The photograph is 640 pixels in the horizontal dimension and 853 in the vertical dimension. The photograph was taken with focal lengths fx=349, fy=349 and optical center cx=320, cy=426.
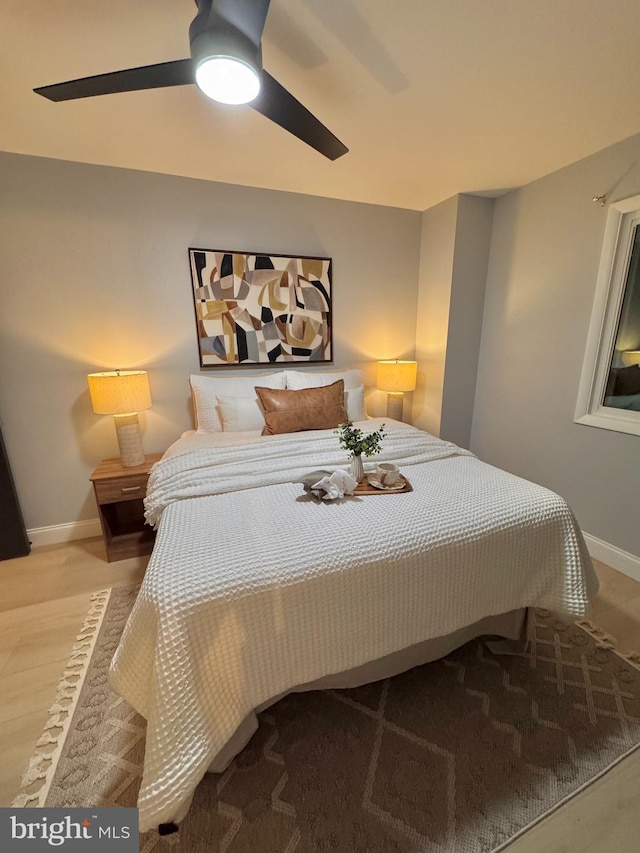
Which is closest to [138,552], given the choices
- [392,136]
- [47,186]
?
[47,186]

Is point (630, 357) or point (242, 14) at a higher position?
point (242, 14)

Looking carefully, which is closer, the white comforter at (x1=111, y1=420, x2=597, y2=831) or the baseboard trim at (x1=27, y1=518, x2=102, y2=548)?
the white comforter at (x1=111, y1=420, x2=597, y2=831)

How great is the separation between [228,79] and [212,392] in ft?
5.58

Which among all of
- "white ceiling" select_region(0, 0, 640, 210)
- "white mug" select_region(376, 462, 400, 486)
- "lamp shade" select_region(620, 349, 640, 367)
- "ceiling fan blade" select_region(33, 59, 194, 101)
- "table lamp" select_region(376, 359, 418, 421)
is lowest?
"white mug" select_region(376, 462, 400, 486)

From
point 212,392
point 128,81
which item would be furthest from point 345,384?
point 128,81

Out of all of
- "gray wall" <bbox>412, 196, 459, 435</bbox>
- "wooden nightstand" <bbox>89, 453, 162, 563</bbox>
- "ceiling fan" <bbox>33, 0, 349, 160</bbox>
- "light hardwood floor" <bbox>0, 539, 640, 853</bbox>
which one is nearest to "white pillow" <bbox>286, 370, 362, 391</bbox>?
"gray wall" <bbox>412, 196, 459, 435</bbox>

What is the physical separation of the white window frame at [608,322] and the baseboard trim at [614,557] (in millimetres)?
735

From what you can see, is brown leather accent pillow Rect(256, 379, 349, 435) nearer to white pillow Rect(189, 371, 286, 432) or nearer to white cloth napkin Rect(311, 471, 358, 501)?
white pillow Rect(189, 371, 286, 432)

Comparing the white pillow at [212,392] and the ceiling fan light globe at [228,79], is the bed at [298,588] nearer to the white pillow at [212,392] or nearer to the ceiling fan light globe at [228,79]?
the white pillow at [212,392]

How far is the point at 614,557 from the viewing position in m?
2.16

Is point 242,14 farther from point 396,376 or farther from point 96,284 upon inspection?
point 396,376

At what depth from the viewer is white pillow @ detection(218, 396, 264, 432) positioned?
242cm

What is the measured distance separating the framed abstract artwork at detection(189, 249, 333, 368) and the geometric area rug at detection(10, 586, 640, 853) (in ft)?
6.71

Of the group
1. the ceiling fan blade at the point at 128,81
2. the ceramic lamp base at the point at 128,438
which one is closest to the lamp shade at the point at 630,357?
the ceiling fan blade at the point at 128,81
